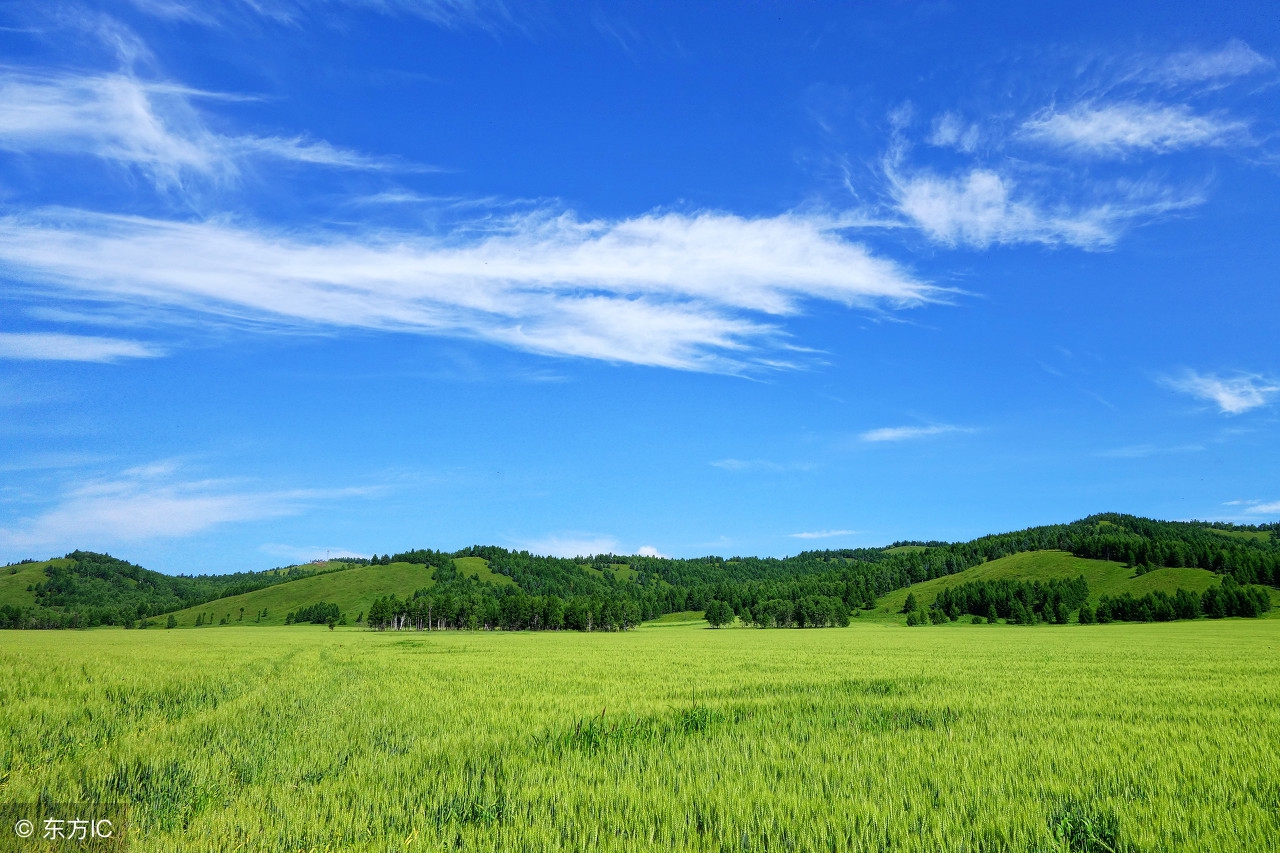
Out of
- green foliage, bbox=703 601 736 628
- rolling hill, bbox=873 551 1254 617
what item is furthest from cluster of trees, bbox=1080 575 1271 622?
green foliage, bbox=703 601 736 628

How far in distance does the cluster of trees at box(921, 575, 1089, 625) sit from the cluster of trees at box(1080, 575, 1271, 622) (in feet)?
26.4

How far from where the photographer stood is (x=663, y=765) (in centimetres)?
967

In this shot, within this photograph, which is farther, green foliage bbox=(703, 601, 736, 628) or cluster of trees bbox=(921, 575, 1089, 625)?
green foliage bbox=(703, 601, 736, 628)

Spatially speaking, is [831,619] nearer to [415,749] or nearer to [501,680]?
[501,680]

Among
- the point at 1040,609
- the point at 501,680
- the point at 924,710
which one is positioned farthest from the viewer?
the point at 1040,609

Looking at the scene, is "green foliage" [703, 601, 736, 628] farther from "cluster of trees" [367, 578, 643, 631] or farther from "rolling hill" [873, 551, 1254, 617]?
"rolling hill" [873, 551, 1254, 617]

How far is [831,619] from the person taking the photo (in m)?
146

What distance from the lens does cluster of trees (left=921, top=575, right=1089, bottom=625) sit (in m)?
140

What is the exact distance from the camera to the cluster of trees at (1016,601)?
Result: 13950cm

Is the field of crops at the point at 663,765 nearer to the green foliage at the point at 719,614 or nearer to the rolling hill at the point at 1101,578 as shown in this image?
the green foliage at the point at 719,614

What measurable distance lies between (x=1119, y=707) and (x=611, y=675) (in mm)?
15927

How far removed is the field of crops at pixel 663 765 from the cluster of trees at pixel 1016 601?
13834cm

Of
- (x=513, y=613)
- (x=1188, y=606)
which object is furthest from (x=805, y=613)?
(x=1188, y=606)

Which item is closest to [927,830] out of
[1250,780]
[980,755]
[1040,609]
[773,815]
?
[773,815]
